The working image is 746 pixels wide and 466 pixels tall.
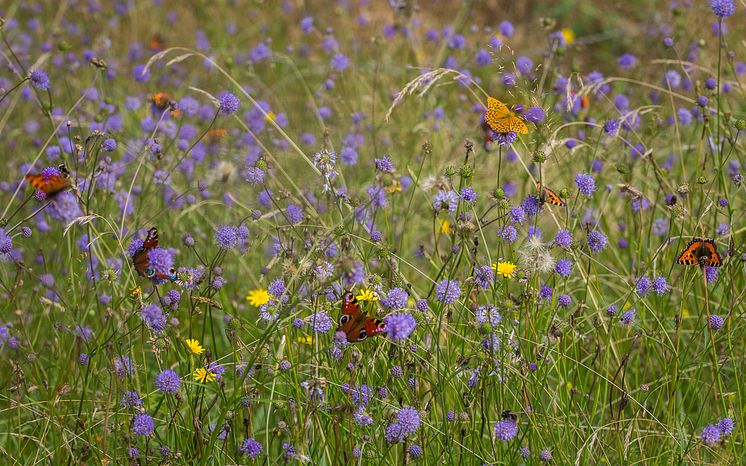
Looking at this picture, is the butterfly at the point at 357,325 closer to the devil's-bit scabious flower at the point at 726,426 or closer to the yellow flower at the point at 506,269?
the yellow flower at the point at 506,269

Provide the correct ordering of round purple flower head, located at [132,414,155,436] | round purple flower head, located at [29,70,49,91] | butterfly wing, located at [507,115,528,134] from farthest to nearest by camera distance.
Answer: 1. round purple flower head, located at [29,70,49,91]
2. butterfly wing, located at [507,115,528,134]
3. round purple flower head, located at [132,414,155,436]

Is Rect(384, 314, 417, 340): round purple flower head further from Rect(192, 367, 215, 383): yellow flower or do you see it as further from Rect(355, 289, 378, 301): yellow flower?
Rect(192, 367, 215, 383): yellow flower

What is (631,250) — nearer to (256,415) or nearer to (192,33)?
(256,415)

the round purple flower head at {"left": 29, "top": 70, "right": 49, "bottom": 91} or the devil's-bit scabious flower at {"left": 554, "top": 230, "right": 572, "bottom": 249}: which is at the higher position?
the round purple flower head at {"left": 29, "top": 70, "right": 49, "bottom": 91}

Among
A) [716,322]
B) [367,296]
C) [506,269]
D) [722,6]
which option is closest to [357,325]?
[367,296]

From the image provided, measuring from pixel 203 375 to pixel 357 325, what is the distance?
0.57 metres

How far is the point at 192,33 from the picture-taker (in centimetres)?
809

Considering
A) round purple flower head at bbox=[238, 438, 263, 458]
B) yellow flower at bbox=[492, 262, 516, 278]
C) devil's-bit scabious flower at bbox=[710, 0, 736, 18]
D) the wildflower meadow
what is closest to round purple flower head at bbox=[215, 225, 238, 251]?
the wildflower meadow

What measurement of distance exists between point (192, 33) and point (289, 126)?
269cm

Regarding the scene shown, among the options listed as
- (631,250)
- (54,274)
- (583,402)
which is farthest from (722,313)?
(54,274)

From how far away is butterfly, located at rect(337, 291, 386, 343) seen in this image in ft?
7.89

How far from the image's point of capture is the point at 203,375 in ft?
8.86

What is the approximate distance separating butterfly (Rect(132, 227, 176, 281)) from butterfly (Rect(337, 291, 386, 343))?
526 mm

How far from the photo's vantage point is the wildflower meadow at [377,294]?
8.57ft
